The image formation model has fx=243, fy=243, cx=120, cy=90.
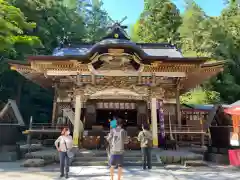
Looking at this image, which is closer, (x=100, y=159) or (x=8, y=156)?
(x=100, y=159)

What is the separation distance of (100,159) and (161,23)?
28.1m

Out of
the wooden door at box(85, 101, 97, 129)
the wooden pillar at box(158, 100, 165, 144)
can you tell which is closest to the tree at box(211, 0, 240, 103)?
the wooden pillar at box(158, 100, 165, 144)

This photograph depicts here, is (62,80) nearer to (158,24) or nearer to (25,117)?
(25,117)

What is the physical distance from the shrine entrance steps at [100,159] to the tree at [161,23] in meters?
24.7

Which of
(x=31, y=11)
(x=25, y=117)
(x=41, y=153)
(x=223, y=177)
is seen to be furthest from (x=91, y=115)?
(x=31, y=11)

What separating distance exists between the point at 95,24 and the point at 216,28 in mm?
24658

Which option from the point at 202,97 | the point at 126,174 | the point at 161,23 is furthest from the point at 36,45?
the point at 161,23

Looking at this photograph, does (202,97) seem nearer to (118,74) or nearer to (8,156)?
(118,74)

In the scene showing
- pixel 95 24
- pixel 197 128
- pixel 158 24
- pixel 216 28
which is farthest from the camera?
pixel 95 24

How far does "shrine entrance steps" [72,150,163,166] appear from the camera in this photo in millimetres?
9156

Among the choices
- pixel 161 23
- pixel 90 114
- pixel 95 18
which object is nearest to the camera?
pixel 90 114

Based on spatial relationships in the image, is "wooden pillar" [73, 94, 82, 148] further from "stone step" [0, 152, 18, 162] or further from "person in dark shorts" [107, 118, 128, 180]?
"person in dark shorts" [107, 118, 128, 180]

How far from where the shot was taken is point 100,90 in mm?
12422

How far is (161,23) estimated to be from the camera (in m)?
34.1
